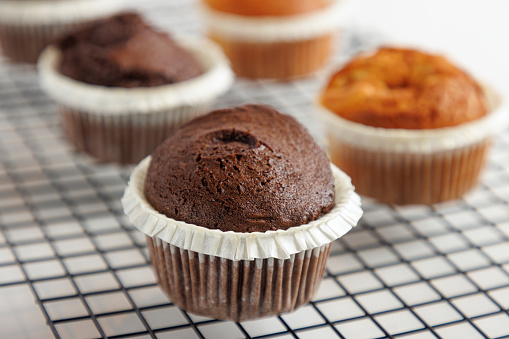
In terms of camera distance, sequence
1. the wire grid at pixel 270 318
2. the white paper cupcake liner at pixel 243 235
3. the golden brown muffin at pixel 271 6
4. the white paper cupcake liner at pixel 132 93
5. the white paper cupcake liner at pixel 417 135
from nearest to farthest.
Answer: the white paper cupcake liner at pixel 243 235, the wire grid at pixel 270 318, the white paper cupcake liner at pixel 417 135, the white paper cupcake liner at pixel 132 93, the golden brown muffin at pixel 271 6

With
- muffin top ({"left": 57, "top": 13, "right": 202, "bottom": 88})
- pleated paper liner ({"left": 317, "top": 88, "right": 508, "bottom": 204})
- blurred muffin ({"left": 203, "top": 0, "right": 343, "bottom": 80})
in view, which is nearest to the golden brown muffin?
blurred muffin ({"left": 203, "top": 0, "right": 343, "bottom": 80})

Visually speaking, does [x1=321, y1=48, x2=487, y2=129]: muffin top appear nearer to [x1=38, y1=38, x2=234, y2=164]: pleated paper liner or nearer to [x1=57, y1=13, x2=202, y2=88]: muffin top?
[x1=38, y1=38, x2=234, y2=164]: pleated paper liner

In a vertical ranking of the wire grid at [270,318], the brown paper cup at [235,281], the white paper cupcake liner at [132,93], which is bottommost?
the wire grid at [270,318]

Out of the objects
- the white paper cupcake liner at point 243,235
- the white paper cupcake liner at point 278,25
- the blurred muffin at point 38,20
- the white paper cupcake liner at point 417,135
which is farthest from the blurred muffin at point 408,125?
the blurred muffin at point 38,20

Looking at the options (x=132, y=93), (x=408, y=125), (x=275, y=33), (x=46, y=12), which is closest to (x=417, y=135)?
(x=408, y=125)

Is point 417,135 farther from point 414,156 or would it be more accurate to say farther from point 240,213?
point 240,213

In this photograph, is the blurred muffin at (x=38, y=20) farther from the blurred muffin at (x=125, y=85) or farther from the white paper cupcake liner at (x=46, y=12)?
the blurred muffin at (x=125, y=85)
